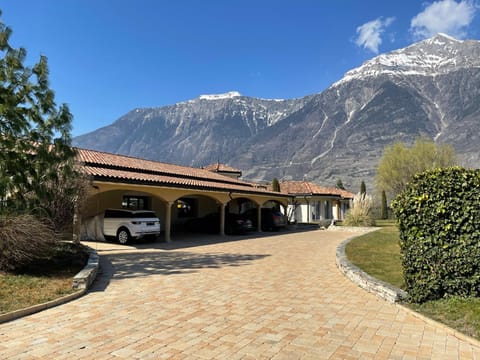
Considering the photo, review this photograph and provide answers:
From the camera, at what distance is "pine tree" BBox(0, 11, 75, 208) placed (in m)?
7.80

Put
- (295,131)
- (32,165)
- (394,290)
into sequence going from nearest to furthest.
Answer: (394,290) → (32,165) → (295,131)

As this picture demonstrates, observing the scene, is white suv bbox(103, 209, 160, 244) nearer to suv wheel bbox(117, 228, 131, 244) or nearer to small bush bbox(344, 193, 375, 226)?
suv wheel bbox(117, 228, 131, 244)

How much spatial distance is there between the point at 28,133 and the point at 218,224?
13049 millimetres

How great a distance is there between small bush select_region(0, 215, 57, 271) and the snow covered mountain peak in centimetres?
19164

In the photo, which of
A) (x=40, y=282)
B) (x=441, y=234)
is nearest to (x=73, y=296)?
(x=40, y=282)

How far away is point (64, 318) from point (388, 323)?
185 inches

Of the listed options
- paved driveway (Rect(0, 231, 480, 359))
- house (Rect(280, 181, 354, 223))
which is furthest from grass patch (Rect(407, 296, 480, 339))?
house (Rect(280, 181, 354, 223))

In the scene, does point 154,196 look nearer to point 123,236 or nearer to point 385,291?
point 123,236

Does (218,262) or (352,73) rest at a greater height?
(352,73)

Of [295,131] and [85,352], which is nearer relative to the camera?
[85,352]

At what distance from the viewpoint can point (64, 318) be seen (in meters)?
4.93

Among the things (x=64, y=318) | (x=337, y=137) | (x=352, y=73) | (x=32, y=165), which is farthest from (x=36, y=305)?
(x=352, y=73)

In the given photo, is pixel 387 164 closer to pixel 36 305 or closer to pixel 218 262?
pixel 218 262

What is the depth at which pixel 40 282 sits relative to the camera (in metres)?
6.52
